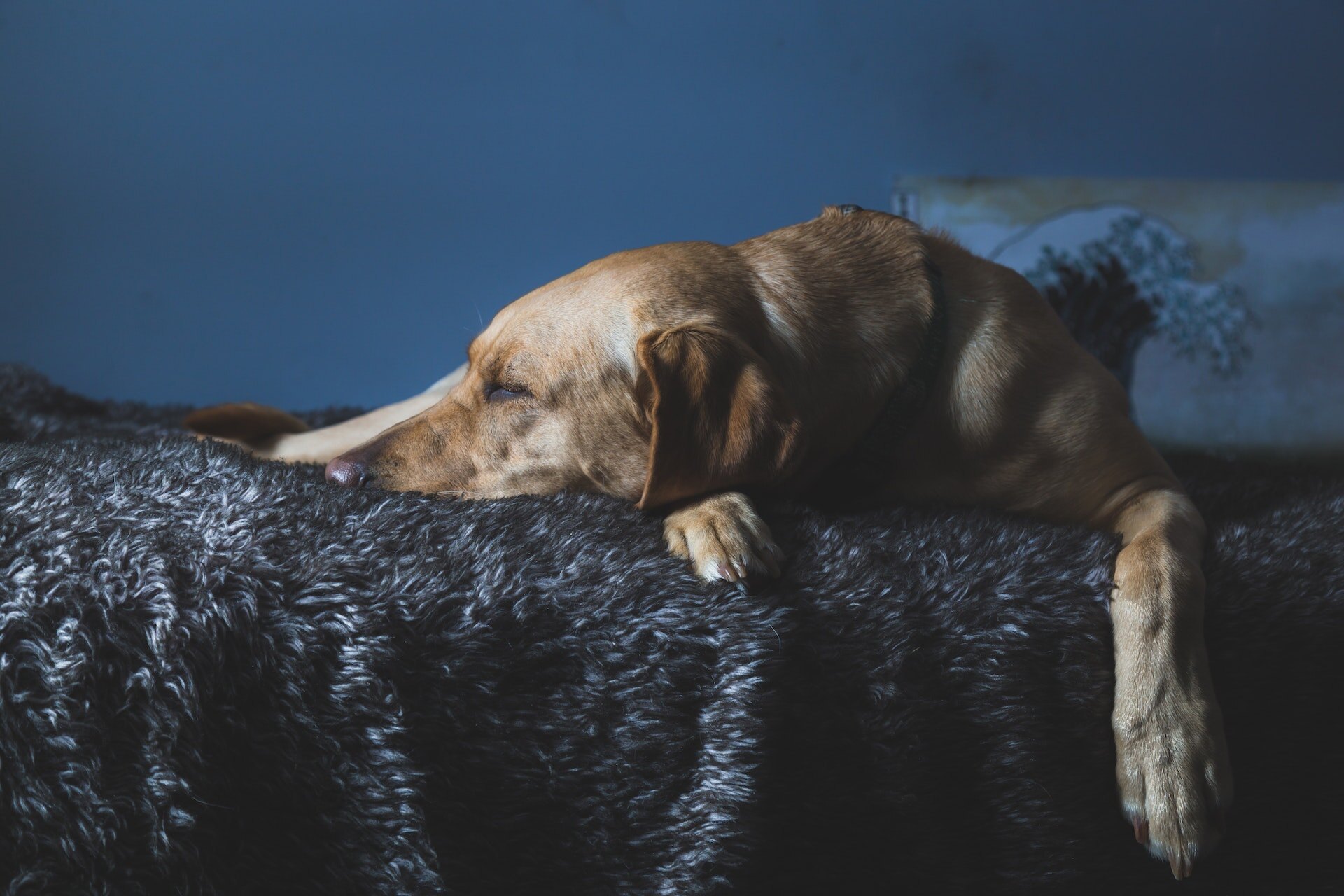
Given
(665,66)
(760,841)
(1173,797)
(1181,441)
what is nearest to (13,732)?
(760,841)

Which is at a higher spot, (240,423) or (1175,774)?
(240,423)

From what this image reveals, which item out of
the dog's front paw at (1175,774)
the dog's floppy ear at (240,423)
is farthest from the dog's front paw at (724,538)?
→ the dog's floppy ear at (240,423)

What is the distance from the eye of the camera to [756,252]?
152 cm

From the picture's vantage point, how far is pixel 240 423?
1.98 m

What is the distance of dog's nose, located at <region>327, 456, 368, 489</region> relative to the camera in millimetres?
1400

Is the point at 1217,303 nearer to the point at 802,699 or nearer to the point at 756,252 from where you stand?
the point at 756,252

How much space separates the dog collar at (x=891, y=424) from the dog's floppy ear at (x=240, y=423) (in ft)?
4.29

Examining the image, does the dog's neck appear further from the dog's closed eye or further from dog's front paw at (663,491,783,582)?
the dog's closed eye

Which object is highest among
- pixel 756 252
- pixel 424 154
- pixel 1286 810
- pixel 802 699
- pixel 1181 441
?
pixel 424 154

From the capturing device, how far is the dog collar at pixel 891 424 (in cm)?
138

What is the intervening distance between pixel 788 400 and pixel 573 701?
1.67 ft

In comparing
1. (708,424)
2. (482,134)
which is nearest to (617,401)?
(708,424)

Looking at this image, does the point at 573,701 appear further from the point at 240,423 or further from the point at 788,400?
the point at 240,423

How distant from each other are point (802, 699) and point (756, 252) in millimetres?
788
